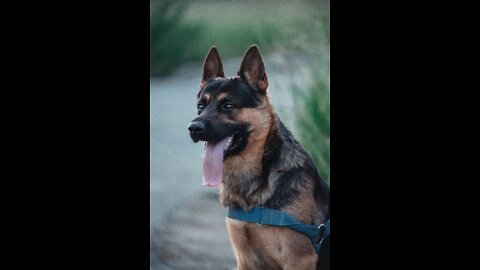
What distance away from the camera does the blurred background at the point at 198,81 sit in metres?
5.67

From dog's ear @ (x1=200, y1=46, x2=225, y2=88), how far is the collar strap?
0.90m

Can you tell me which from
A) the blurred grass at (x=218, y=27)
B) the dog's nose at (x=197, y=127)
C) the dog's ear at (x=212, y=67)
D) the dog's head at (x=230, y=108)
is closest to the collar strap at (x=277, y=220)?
the dog's head at (x=230, y=108)

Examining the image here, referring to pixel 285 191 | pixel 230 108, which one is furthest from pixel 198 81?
pixel 285 191

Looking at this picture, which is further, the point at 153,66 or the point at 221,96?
the point at 153,66

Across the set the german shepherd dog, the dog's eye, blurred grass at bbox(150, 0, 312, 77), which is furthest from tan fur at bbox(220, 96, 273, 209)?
blurred grass at bbox(150, 0, 312, 77)

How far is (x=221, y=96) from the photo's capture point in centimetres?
544

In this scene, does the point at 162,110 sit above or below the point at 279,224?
above

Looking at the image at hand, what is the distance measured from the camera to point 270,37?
18.6ft

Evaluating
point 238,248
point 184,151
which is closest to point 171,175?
point 184,151

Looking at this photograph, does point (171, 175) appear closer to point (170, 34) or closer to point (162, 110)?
point (162, 110)

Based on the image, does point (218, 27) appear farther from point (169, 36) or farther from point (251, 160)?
point (251, 160)

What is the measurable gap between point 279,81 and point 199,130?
2.19ft

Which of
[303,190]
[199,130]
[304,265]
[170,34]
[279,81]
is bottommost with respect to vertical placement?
[304,265]

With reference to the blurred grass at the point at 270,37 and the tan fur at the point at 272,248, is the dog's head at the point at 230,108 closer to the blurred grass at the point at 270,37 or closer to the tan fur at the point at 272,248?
the blurred grass at the point at 270,37
